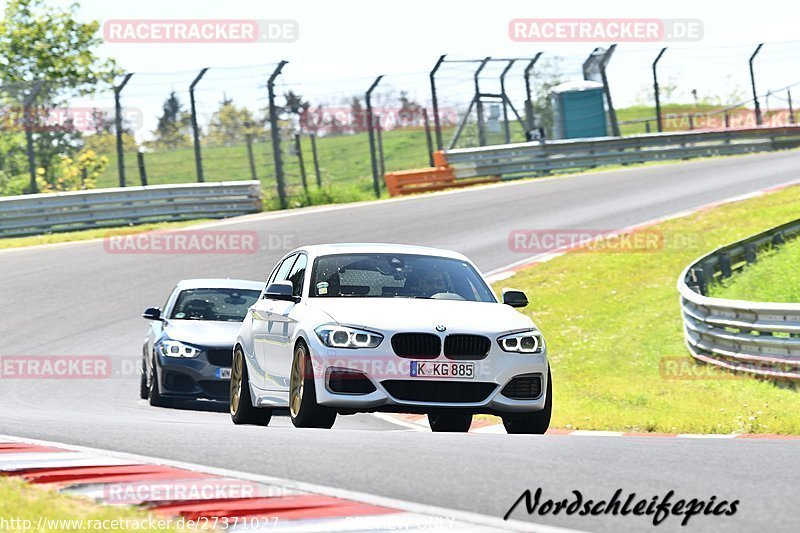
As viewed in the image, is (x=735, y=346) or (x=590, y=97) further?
(x=590, y=97)

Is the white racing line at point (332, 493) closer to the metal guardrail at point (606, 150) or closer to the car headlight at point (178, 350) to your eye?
the car headlight at point (178, 350)

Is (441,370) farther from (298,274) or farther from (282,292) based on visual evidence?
(298,274)

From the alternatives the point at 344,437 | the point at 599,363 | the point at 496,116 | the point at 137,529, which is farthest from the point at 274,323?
the point at 496,116

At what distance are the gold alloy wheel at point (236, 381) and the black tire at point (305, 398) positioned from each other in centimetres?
154

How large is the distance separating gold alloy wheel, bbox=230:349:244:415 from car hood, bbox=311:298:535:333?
61.2 inches

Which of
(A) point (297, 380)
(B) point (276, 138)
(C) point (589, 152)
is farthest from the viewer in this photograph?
(C) point (589, 152)

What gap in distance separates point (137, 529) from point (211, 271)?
1759cm

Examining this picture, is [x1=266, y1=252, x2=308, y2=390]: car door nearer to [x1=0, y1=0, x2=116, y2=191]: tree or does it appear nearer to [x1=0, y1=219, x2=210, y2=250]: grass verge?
[x1=0, y1=219, x2=210, y2=250]: grass verge

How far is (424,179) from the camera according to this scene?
3403cm

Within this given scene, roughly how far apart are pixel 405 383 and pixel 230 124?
25.0 metres

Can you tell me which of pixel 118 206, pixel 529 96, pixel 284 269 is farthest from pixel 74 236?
pixel 284 269

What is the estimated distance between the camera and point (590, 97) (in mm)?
43719

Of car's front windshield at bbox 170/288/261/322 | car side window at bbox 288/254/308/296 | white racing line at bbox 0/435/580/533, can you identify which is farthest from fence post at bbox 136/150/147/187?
white racing line at bbox 0/435/580/533

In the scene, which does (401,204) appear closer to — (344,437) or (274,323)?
(274,323)
